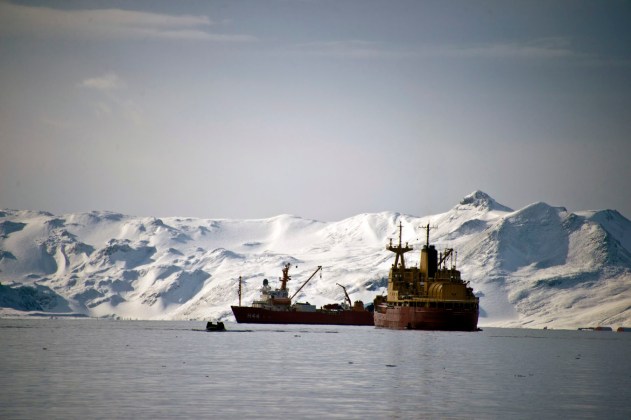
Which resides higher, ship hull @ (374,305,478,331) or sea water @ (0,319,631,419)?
ship hull @ (374,305,478,331)

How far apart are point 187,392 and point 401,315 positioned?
132699 mm

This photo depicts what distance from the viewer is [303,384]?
7325 cm

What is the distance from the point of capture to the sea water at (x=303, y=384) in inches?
2315

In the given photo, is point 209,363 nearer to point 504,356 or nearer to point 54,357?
point 54,357

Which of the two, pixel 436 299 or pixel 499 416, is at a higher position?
pixel 436 299

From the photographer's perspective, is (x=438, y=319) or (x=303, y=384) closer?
(x=303, y=384)

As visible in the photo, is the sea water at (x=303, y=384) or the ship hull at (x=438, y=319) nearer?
the sea water at (x=303, y=384)

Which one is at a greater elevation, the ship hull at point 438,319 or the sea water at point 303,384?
the ship hull at point 438,319

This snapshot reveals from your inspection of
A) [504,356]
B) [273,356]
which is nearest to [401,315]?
[504,356]

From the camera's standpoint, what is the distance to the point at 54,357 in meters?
99.6

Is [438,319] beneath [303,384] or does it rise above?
above

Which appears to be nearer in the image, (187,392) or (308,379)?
(187,392)

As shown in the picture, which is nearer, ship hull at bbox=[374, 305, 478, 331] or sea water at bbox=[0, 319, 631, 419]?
sea water at bbox=[0, 319, 631, 419]

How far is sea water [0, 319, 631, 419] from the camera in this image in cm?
5881
